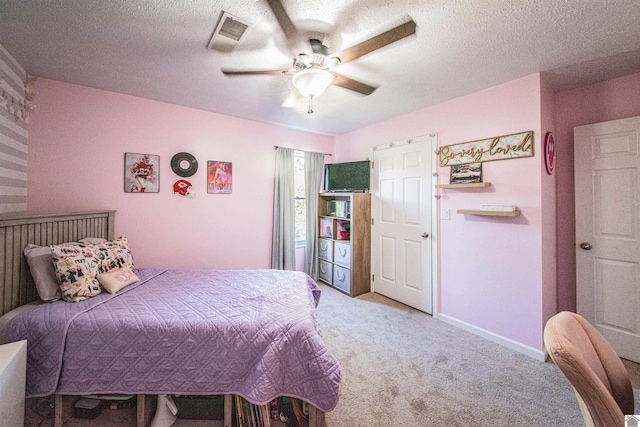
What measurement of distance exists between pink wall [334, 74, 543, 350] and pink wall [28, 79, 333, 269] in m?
2.31

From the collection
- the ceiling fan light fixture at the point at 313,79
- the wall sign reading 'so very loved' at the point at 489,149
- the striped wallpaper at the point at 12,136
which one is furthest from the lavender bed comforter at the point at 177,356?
the wall sign reading 'so very loved' at the point at 489,149

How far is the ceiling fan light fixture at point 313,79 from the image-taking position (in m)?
1.55

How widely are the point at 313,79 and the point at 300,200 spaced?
253 cm

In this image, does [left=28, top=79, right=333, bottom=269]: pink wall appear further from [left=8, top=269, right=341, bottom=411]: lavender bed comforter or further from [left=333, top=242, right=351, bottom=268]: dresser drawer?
[left=8, top=269, right=341, bottom=411]: lavender bed comforter

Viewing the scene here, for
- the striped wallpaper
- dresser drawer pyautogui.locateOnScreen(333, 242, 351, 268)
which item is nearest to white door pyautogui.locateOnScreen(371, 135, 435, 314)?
dresser drawer pyautogui.locateOnScreen(333, 242, 351, 268)

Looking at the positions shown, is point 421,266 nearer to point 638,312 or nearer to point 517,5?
point 638,312

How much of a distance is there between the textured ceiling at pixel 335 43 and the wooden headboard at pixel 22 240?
4.17 ft

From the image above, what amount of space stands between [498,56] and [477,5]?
2.19ft

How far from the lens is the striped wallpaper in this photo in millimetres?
1880

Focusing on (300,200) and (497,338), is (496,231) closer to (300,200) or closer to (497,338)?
(497,338)

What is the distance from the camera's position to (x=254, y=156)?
348 centimetres

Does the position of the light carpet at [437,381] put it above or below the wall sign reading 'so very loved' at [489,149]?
below

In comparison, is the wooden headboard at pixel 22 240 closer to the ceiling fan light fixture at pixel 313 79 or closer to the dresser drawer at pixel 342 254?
the ceiling fan light fixture at pixel 313 79

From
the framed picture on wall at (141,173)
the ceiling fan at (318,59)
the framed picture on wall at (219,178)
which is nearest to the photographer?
the ceiling fan at (318,59)
